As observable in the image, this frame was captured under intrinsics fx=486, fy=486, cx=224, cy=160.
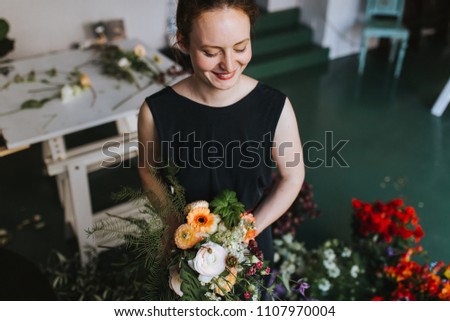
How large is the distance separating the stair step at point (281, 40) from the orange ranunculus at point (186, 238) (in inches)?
167

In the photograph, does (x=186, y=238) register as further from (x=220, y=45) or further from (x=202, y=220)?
(x=220, y=45)

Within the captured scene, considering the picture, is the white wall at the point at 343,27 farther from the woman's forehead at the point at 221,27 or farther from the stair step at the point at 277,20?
the woman's forehead at the point at 221,27

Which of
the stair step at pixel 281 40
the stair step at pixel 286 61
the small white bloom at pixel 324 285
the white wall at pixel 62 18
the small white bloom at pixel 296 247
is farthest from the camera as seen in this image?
the stair step at pixel 281 40

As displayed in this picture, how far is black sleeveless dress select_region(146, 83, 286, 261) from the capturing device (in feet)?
4.50

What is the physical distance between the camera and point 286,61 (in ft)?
17.3

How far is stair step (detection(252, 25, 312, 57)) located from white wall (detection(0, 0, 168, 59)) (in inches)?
42.8

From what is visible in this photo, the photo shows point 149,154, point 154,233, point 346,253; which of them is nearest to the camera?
point 154,233

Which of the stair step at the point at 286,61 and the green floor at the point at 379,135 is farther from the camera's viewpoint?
the stair step at the point at 286,61

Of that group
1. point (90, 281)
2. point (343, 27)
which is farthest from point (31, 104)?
point (343, 27)

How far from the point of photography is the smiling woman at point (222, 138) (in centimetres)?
137

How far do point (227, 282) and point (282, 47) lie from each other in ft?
15.2

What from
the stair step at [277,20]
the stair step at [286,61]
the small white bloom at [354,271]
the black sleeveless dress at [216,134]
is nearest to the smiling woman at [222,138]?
the black sleeveless dress at [216,134]

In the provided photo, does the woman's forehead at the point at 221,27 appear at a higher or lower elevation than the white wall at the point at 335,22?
higher
